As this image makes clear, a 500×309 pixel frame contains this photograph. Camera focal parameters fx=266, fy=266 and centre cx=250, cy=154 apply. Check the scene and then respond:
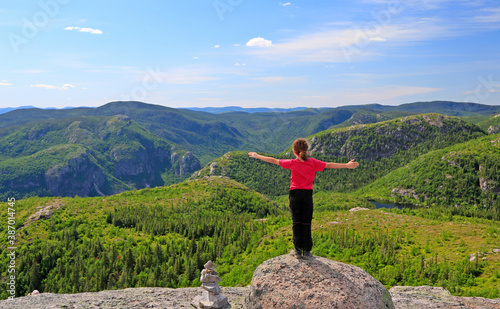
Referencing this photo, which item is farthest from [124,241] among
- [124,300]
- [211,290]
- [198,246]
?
[211,290]

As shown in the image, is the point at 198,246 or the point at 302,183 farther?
the point at 198,246

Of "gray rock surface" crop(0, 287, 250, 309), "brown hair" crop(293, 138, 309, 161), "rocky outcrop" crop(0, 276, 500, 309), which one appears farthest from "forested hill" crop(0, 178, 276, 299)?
"brown hair" crop(293, 138, 309, 161)

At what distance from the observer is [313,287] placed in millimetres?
13344

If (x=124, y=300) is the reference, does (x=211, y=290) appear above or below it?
above

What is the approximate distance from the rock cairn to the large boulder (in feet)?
→ 18.2

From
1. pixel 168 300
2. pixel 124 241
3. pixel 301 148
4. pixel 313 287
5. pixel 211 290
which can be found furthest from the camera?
pixel 124 241

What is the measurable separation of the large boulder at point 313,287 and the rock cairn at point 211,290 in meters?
5.54

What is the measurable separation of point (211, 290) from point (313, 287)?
9.65m

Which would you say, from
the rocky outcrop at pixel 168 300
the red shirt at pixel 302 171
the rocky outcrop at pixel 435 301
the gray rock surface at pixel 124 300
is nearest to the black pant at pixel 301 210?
the red shirt at pixel 302 171

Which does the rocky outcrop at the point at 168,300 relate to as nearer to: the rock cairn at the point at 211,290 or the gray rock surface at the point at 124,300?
the gray rock surface at the point at 124,300

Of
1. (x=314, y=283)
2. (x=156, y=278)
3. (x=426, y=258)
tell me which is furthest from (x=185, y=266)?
(x=314, y=283)

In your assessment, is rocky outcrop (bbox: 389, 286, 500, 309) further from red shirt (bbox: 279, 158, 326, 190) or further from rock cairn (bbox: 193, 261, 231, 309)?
red shirt (bbox: 279, 158, 326, 190)

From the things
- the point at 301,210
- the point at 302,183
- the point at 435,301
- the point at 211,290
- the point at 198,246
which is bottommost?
the point at 198,246

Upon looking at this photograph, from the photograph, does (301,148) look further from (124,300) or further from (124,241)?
(124,241)
